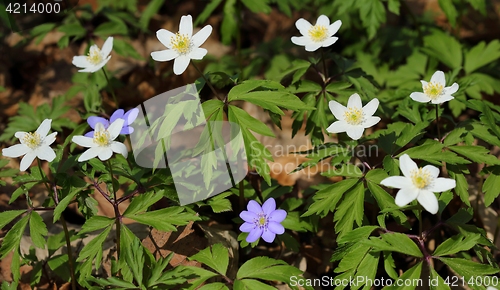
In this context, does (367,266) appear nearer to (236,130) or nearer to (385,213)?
(385,213)

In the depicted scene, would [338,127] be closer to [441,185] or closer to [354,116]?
[354,116]

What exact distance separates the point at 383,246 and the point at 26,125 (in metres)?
2.99

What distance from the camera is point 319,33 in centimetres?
321

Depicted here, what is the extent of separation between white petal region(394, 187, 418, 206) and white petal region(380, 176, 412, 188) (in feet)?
0.08

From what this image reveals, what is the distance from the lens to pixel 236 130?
2.84m

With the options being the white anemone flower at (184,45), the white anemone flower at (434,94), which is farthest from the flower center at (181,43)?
the white anemone flower at (434,94)

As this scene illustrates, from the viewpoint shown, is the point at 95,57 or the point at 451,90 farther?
the point at 95,57

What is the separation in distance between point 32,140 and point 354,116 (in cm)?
185

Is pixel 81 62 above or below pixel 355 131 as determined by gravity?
above

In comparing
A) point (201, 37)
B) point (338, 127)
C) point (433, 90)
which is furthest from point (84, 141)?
point (433, 90)

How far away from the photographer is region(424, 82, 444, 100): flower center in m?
2.93

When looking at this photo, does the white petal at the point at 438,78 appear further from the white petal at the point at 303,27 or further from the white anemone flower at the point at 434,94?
the white petal at the point at 303,27

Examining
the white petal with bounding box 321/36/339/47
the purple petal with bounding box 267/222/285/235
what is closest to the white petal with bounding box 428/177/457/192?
the purple petal with bounding box 267/222/285/235

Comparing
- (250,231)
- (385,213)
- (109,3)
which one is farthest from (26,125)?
(385,213)
